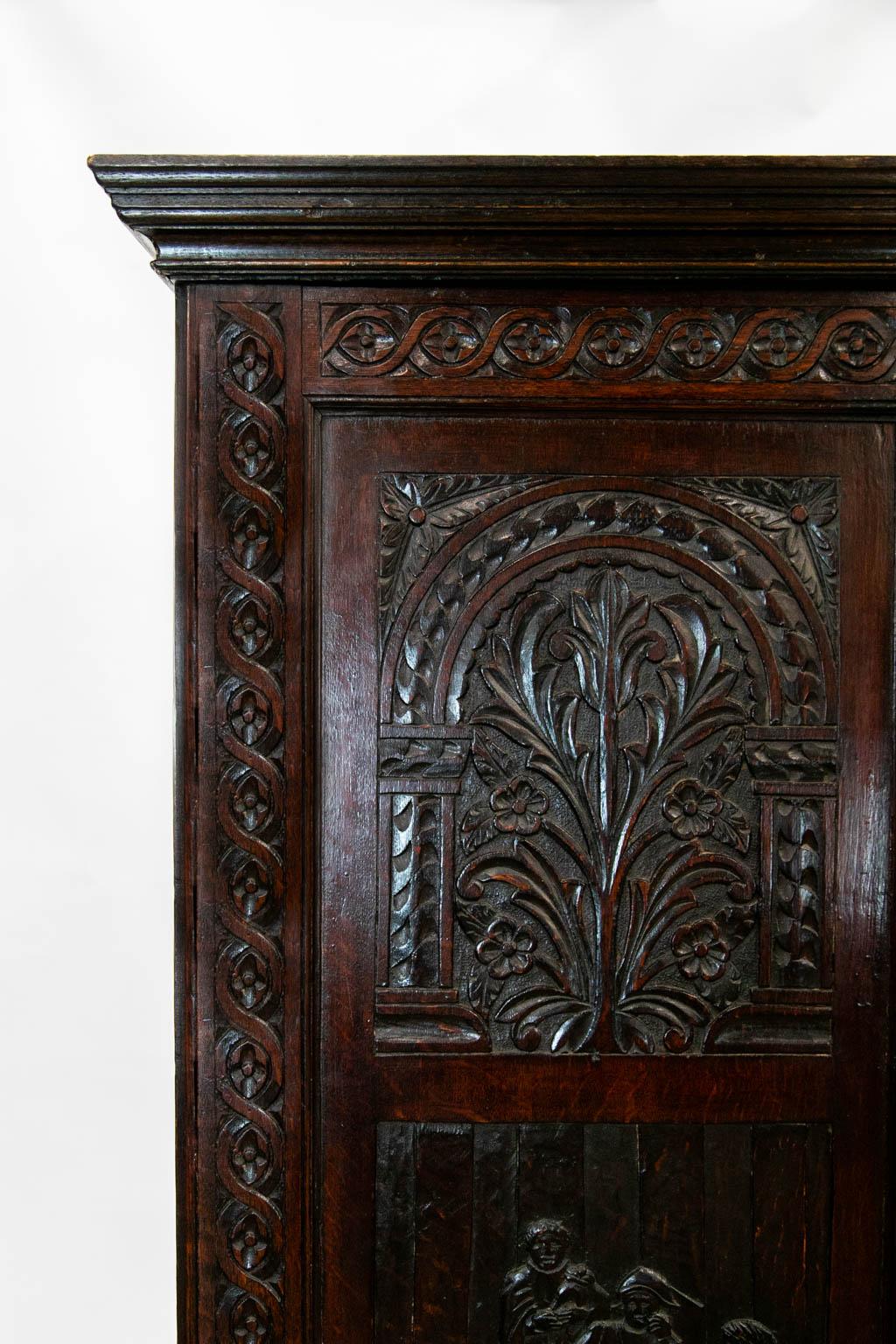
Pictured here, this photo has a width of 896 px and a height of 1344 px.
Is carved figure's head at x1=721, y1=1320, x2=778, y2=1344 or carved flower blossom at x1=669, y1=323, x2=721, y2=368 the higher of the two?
carved flower blossom at x1=669, y1=323, x2=721, y2=368

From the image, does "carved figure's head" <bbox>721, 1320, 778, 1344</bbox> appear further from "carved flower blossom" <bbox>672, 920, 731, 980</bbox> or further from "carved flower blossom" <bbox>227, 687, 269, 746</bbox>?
"carved flower blossom" <bbox>227, 687, 269, 746</bbox>

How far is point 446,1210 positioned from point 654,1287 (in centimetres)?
28

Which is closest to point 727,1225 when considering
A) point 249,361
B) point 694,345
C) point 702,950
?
point 702,950

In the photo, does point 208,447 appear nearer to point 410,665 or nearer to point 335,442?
point 335,442

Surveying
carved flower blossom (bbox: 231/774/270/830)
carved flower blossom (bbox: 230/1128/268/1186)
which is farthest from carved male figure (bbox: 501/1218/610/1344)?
carved flower blossom (bbox: 231/774/270/830)

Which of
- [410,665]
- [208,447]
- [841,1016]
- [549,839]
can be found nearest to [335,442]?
[208,447]

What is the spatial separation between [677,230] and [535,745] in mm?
651

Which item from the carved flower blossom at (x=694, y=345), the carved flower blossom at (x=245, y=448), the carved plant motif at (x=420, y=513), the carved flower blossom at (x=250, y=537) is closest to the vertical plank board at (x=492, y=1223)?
the carved plant motif at (x=420, y=513)

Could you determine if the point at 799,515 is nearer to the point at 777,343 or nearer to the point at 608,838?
the point at 777,343

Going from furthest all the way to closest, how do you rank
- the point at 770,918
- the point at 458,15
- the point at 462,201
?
the point at 458,15, the point at 770,918, the point at 462,201

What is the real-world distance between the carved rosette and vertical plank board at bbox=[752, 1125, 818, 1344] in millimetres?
606

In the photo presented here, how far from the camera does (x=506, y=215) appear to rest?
4.08ft

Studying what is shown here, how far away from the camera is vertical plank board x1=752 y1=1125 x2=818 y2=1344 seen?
4.36 feet

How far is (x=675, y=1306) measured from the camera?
52.3 inches
